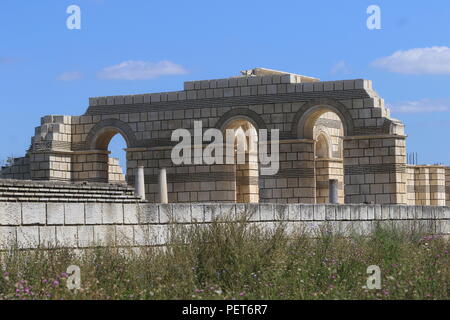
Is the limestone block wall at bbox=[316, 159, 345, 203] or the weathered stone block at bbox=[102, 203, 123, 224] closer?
the weathered stone block at bbox=[102, 203, 123, 224]

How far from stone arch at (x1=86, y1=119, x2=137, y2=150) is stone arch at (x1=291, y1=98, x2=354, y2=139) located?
5493mm

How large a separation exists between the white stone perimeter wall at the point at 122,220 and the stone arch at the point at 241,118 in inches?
406

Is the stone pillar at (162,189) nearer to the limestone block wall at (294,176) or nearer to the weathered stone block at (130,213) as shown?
the limestone block wall at (294,176)

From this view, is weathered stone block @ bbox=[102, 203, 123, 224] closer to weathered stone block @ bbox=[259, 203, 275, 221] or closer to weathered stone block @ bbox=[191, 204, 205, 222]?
weathered stone block @ bbox=[191, 204, 205, 222]

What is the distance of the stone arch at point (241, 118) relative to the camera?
1161 inches

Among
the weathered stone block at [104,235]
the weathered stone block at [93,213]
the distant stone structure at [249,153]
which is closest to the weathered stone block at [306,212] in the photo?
the weathered stone block at [104,235]

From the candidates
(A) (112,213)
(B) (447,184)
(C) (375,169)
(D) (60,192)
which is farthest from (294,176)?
(A) (112,213)

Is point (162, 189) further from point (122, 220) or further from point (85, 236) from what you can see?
Result: point (85, 236)

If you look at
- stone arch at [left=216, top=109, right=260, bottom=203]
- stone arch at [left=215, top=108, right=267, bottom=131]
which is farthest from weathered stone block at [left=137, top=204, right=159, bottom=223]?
stone arch at [left=216, top=109, right=260, bottom=203]

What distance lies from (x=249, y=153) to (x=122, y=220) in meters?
18.1

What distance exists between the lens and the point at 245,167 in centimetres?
3195

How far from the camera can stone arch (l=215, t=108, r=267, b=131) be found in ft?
96.8
